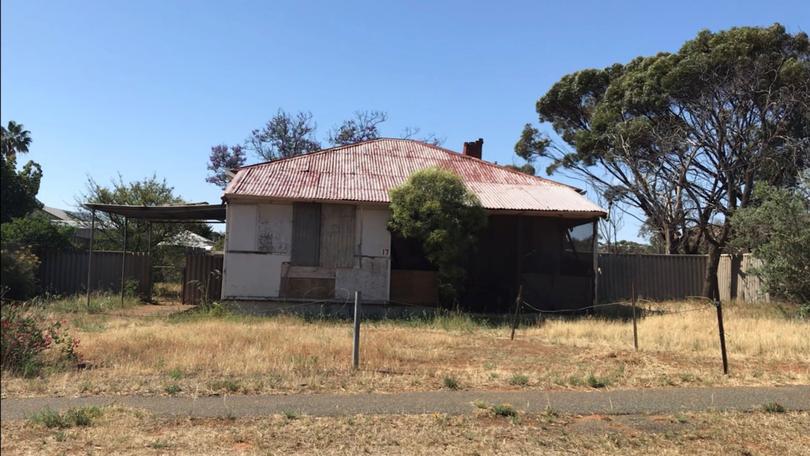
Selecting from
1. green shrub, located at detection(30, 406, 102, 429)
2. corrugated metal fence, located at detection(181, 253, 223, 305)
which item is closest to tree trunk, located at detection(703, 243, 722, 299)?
corrugated metal fence, located at detection(181, 253, 223, 305)

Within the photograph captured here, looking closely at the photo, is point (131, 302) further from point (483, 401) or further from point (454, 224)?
point (483, 401)

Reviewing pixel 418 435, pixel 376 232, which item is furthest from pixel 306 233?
pixel 418 435

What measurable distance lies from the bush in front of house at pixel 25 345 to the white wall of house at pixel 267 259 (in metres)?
7.40

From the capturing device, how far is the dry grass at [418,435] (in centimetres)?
559

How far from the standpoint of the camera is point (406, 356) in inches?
405

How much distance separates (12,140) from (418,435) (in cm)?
418

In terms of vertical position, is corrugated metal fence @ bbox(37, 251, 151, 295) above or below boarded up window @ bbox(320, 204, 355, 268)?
below

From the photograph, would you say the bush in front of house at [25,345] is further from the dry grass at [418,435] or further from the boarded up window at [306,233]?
the boarded up window at [306,233]

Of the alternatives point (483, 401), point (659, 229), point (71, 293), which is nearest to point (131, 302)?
point (71, 293)

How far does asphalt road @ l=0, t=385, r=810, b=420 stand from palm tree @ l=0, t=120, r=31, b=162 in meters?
3.07

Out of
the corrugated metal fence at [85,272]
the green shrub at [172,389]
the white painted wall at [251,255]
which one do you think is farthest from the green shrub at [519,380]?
the corrugated metal fence at [85,272]

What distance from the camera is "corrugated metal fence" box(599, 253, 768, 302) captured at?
950 inches

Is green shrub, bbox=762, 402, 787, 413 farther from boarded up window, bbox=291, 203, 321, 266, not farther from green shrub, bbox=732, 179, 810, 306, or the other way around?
boarded up window, bbox=291, 203, 321, 266

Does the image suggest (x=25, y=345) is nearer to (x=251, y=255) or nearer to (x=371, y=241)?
(x=251, y=255)
